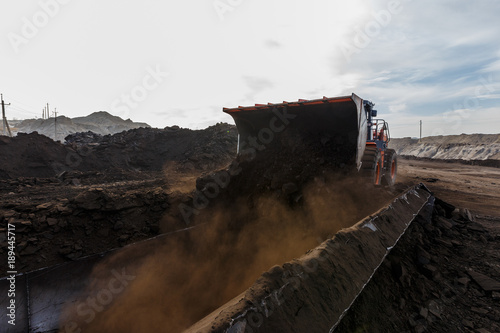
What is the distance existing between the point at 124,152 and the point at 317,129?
12770 millimetres

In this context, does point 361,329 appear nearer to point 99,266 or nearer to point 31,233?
point 99,266

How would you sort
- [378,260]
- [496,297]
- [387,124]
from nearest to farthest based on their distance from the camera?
[378,260] → [496,297] → [387,124]

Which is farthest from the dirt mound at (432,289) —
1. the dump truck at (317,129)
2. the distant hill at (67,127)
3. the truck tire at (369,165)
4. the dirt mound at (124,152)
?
the distant hill at (67,127)

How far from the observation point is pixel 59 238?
162 inches

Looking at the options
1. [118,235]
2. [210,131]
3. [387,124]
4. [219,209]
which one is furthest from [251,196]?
[210,131]

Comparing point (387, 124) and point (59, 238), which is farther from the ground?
point (387, 124)

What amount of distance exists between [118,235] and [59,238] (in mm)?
866

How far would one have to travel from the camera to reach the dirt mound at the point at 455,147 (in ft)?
90.1

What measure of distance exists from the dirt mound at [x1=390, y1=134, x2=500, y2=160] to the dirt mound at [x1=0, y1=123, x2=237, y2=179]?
28.1m
